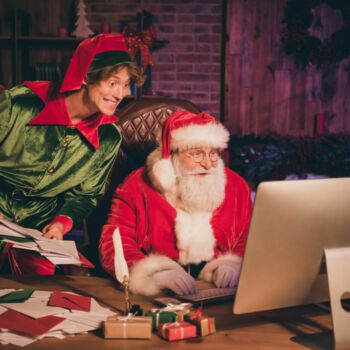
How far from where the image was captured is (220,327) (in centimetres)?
149

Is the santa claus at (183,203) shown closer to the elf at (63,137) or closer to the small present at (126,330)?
the elf at (63,137)

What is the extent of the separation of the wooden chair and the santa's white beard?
0.29 meters

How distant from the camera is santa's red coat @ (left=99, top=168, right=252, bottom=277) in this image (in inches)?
88.4

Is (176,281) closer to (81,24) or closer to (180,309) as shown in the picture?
(180,309)

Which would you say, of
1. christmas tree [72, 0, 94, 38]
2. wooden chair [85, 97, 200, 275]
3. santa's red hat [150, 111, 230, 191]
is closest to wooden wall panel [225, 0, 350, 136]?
christmas tree [72, 0, 94, 38]

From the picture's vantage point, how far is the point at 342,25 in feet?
18.0

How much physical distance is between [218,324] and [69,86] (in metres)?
1.21

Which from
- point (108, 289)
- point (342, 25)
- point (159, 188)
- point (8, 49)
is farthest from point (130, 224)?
point (342, 25)

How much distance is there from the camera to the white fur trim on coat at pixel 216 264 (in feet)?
6.31

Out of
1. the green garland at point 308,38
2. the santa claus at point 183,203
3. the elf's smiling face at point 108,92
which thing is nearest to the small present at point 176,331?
the santa claus at point 183,203

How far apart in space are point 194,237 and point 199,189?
0.18 m

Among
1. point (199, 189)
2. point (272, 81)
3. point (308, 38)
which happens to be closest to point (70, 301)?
point (199, 189)

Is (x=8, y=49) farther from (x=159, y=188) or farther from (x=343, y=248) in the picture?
(x=343, y=248)

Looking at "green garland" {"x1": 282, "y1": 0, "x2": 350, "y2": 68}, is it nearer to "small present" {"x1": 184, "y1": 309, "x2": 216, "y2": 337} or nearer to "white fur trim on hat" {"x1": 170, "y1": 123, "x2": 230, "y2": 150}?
"white fur trim on hat" {"x1": 170, "y1": 123, "x2": 230, "y2": 150}
